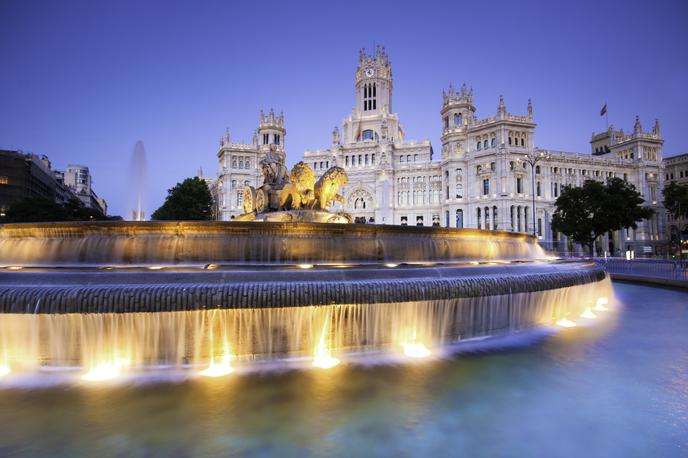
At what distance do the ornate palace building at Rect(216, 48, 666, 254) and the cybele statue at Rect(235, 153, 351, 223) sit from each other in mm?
51950

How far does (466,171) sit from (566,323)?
63621mm

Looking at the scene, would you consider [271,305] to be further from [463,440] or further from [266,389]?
[463,440]

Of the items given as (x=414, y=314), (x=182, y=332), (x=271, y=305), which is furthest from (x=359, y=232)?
(x=182, y=332)

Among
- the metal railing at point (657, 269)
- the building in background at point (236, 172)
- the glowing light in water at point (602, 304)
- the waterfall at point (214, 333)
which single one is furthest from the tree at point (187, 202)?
the glowing light in water at point (602, 304)

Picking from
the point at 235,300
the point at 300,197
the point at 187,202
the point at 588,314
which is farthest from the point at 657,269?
the point at 187,202

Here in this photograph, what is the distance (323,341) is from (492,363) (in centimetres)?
298

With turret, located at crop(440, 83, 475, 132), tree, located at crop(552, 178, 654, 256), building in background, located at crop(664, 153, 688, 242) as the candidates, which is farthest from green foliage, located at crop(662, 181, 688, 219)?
turret, located at crop(440, 83, 475, 132)

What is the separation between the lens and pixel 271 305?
5.88 metres

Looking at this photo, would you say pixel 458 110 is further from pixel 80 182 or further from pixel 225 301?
pixel 80 182

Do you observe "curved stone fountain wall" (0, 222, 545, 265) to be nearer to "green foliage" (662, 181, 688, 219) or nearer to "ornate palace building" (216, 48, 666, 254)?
"ornate palace building" (216, 48, 666, 254)

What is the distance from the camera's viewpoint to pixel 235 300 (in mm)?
5754

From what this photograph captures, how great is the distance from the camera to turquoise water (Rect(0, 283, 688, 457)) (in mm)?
3971

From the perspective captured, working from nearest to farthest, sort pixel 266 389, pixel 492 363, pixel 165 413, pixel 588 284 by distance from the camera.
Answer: pixel 165 413 → pixel 266 389 → pixel 492 363 → pixel 588 284

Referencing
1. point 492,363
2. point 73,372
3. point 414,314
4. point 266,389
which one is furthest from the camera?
point 414,314
